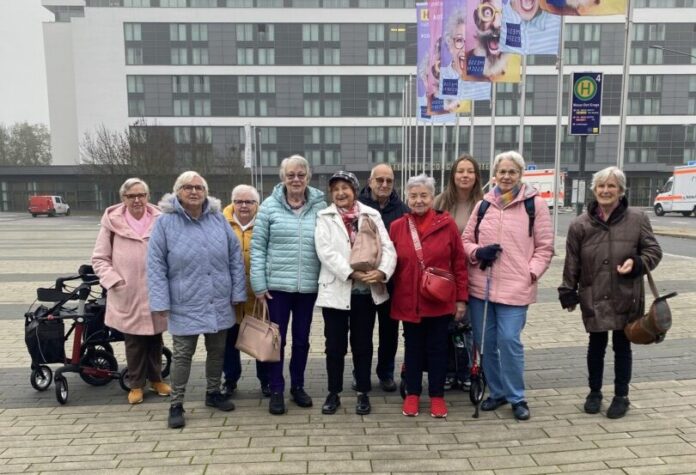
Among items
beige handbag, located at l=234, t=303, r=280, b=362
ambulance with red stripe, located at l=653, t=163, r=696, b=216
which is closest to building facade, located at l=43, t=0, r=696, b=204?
ambulance with red stripe, located at l=653, t=163, r=696, b=216

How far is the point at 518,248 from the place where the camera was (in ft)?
13.1

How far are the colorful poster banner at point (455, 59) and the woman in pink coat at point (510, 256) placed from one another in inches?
380

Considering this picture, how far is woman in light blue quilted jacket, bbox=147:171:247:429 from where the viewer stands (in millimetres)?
3955

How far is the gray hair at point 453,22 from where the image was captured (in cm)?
1441

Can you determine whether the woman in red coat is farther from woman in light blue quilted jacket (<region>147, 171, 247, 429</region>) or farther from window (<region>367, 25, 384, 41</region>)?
window (<region>367, 25, 384, 41</region>)

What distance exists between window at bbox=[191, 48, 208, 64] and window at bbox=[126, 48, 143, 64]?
5711mm

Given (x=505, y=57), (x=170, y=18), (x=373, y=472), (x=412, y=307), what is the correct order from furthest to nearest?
(x=170, y=18), (x=505, y=57), (x=412, y=307), (x=373, y=472)

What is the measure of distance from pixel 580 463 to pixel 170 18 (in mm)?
58807

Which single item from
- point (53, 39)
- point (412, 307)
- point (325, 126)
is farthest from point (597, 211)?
point (53, 39)

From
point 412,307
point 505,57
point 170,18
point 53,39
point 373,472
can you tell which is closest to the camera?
point 373,472

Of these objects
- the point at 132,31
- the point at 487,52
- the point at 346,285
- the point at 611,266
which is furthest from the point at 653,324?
the point at 132,31

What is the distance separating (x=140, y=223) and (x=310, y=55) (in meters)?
53.3

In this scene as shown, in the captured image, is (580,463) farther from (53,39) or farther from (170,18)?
(53,39)

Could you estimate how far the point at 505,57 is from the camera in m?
12.3
